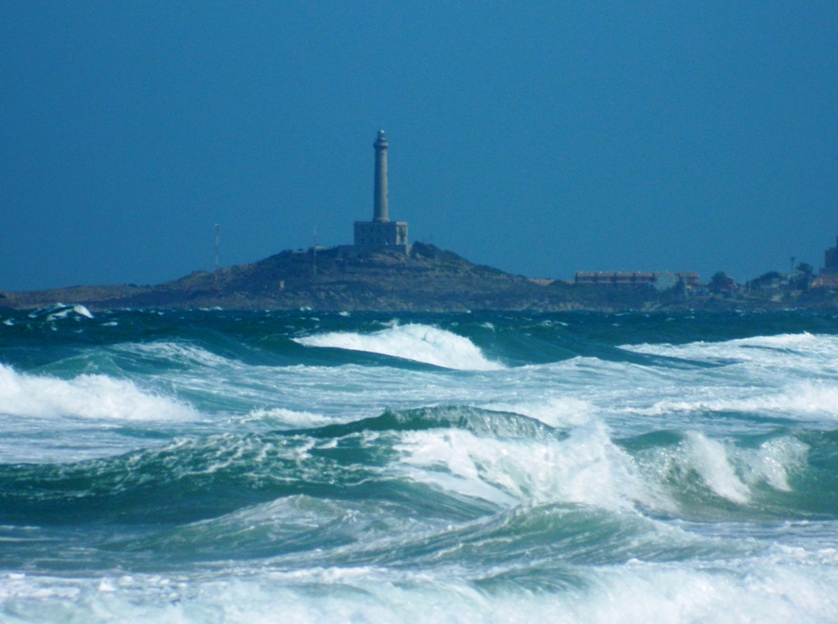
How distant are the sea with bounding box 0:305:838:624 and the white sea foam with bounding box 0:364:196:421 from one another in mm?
43

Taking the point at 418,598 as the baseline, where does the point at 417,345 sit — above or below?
above

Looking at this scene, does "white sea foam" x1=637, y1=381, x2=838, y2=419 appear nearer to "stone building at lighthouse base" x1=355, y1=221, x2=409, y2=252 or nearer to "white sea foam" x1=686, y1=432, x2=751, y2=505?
"white sea foam" x1=686, y1=432, x2=751, y2=505

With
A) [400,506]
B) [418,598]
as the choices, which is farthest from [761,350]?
[418,598]

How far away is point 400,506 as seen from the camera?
24.8 feet

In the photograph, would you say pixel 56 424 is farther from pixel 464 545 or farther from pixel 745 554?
pixel 745 554

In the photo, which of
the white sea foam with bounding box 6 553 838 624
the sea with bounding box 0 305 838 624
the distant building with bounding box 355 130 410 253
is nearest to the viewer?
the white sea foam with bounding box 6 553 838 624

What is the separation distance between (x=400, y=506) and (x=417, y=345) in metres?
22.4

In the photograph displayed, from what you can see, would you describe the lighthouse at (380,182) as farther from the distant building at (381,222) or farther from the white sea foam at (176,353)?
the white sea foam at (176,353)

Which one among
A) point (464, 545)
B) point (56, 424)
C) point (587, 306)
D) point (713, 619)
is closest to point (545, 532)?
point (464, 545)

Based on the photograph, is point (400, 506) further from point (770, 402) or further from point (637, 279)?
point (637, 279)

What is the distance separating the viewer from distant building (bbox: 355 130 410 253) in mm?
105562

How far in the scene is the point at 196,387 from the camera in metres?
16.5

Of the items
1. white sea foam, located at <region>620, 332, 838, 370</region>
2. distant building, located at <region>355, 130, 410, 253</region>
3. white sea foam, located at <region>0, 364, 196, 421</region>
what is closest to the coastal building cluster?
distant building, located at <region>355, 130, 410, 253</region>

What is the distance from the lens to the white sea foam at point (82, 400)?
43.5 feet
